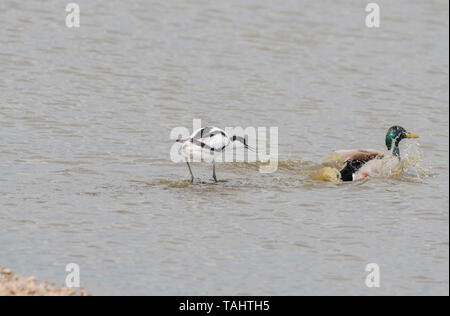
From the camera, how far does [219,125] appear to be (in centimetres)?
1672

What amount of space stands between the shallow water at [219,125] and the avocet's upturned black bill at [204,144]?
1.51 feet

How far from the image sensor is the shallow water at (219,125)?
32.8ft

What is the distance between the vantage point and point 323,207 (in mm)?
12398

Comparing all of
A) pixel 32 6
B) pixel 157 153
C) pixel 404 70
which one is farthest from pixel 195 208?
pixel 32 6

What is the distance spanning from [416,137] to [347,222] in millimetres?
4075
